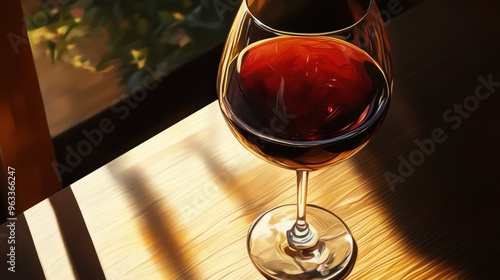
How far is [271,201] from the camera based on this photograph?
2.56 ft

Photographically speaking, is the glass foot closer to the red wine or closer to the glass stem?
the glass stem

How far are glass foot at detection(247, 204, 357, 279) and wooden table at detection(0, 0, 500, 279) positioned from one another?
0.01m

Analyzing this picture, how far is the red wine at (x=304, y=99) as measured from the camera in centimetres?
63

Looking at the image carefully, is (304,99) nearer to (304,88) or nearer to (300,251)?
(304,88)

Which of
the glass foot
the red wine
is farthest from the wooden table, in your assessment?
the red wine

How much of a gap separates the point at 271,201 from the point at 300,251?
7 centimetres

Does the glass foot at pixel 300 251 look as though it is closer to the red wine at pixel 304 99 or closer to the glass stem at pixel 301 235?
the glass stem at pixel 301 235

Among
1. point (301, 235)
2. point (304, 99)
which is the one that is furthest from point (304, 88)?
point (301, 235)

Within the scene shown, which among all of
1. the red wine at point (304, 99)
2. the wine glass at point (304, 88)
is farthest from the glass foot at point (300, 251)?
the red wine at point (304, 99)

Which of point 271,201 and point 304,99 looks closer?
point 304,99

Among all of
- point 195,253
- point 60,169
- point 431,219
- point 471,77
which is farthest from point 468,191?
point 60,169

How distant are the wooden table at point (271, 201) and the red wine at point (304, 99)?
13 centimetres

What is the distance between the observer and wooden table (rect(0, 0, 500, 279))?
2.39ft

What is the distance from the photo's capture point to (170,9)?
5.65 feet
